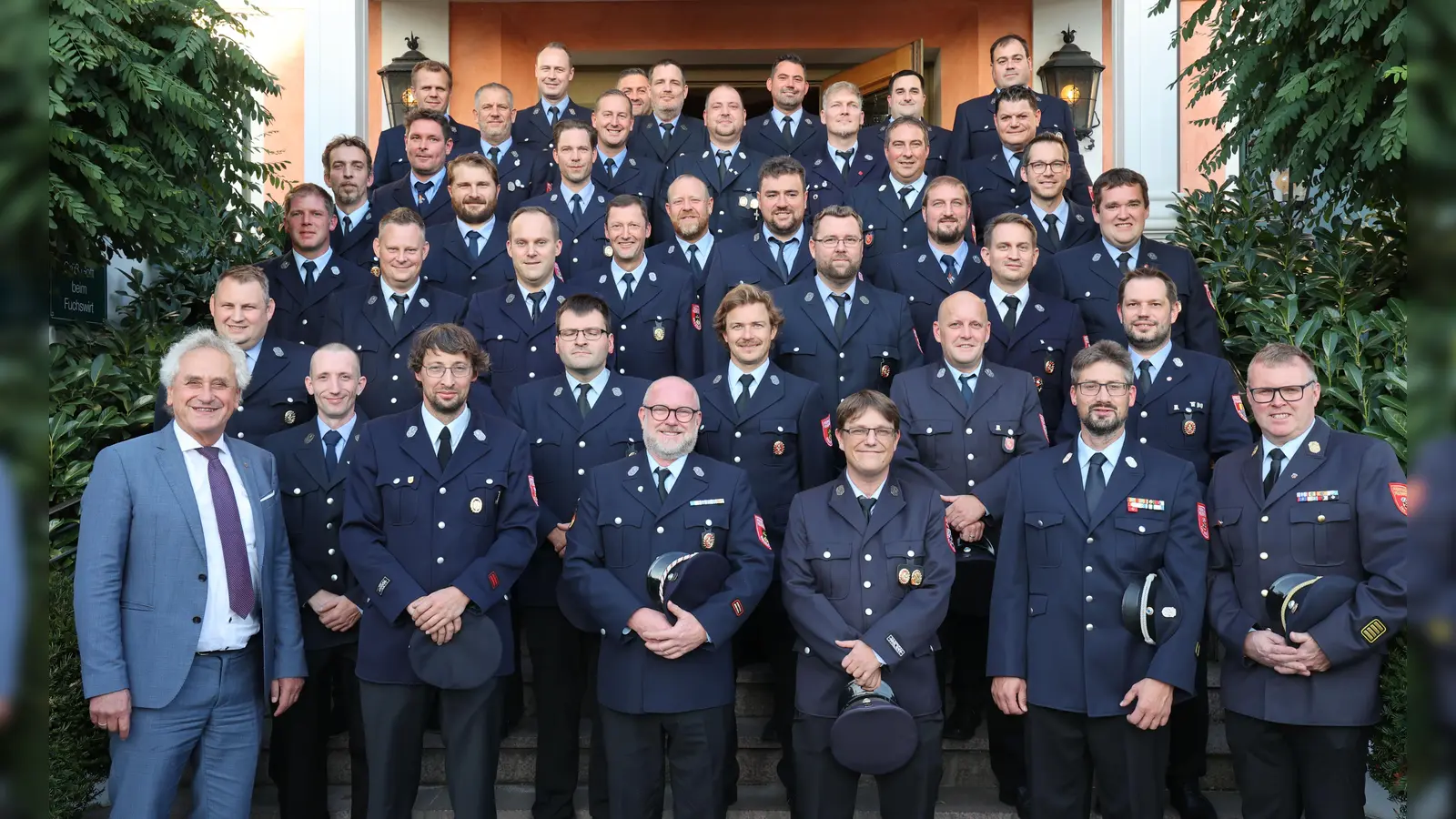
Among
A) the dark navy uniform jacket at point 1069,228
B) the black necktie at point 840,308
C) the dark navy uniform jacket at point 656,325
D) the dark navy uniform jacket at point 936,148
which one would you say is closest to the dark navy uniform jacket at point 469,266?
the dark navy uniform jacket at point 656,325

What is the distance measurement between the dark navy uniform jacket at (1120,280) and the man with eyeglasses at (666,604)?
2.32 meters

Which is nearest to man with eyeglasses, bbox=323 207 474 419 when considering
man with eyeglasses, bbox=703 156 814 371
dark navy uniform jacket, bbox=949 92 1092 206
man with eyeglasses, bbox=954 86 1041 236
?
man with eyeglasses, bbox=703 156 814 371

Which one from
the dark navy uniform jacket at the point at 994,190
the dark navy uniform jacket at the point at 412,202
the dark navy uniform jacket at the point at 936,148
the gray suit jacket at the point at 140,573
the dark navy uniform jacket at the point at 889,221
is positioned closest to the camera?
the gray suit jacket at the point at 140,573

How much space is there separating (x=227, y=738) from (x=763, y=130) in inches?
202

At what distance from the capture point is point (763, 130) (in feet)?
26.1

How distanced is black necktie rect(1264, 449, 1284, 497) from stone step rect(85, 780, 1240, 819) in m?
1.49

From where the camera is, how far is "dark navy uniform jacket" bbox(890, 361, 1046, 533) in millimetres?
5145

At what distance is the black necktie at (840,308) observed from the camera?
227 inches

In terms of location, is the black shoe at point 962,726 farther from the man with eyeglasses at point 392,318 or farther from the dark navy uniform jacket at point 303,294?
the dark navy uniform jacket at point 303,294

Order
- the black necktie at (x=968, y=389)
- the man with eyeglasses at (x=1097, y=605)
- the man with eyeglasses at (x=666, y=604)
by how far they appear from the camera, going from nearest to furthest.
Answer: the man with eyeglasses at (x=1097, y=605) < the man with eyeglasses at (x=666, y=604) < the black necktie at (x=968, y=389)

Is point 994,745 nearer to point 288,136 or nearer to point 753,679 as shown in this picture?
point 753,679

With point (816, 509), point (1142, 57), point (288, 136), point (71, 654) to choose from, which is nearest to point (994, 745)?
point (816, 509)

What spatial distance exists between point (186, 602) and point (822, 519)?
2.23 m

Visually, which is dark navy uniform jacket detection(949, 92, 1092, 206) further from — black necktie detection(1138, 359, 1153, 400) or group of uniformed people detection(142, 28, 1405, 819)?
black necktie detection(1138, 359, 1153, 400)
